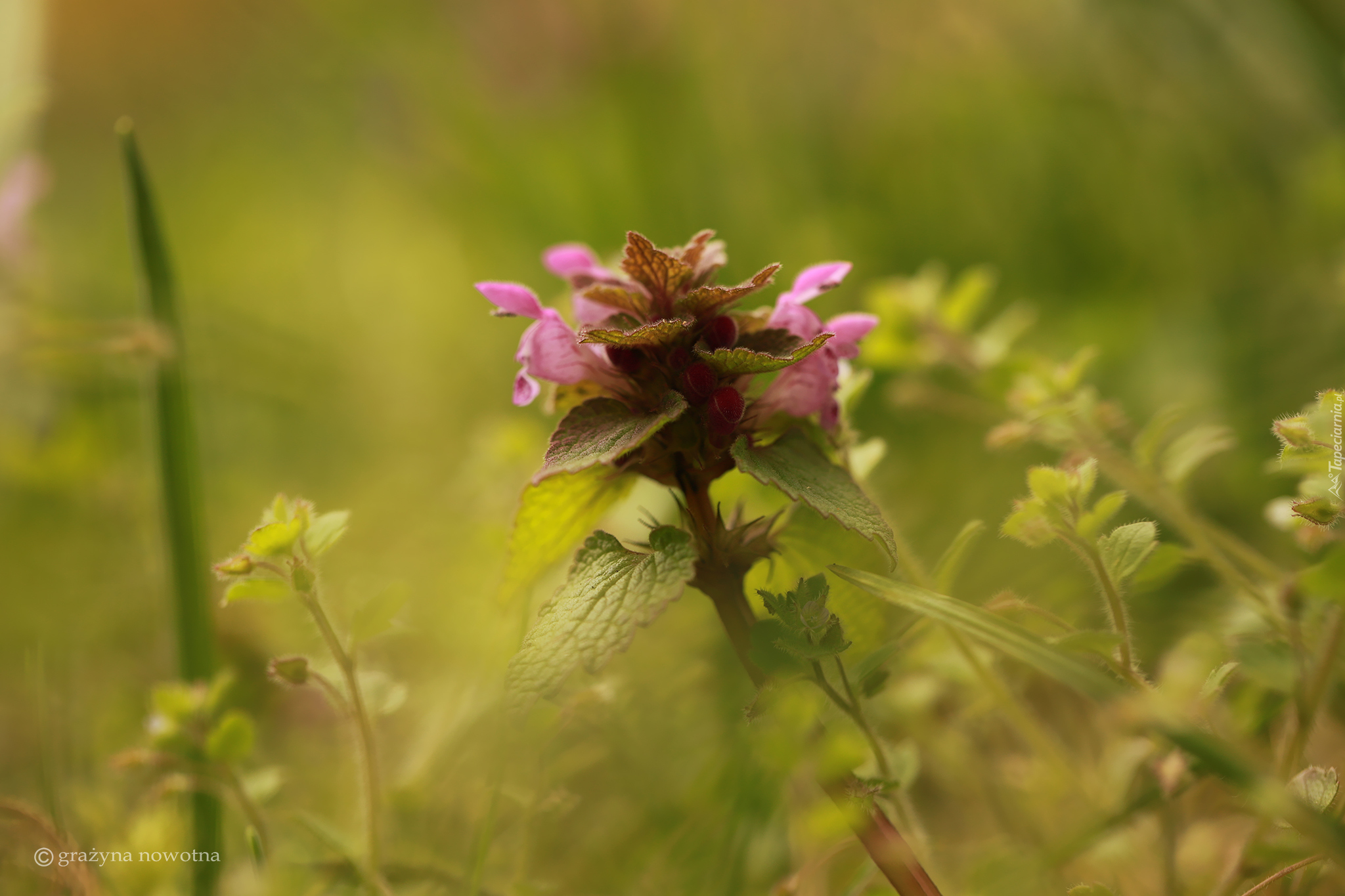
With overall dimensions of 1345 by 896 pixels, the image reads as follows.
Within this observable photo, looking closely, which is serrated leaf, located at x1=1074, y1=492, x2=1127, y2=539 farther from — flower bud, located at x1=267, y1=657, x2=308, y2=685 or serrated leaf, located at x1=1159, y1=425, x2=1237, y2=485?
flower bud, located at x1=267, y1=657, x2=308, y2=685

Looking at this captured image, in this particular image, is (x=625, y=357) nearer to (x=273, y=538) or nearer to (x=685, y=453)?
(x=685, y=453)

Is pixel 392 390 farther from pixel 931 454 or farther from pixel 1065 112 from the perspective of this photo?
pixel 1065 112

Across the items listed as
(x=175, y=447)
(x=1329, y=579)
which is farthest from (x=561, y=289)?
(x=1329, y=579)

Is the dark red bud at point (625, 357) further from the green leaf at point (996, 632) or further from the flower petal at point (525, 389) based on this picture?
the green leaf at point (996, 632)

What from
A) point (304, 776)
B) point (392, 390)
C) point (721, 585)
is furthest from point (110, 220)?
point (721, 585)

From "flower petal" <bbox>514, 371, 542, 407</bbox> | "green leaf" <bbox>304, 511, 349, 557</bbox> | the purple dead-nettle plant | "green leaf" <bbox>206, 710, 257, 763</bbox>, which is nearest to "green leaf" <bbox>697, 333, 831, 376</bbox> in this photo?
the purple dead-nettle plant

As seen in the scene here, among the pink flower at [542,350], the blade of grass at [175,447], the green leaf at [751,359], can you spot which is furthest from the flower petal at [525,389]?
the blade of grass at [175,447]
